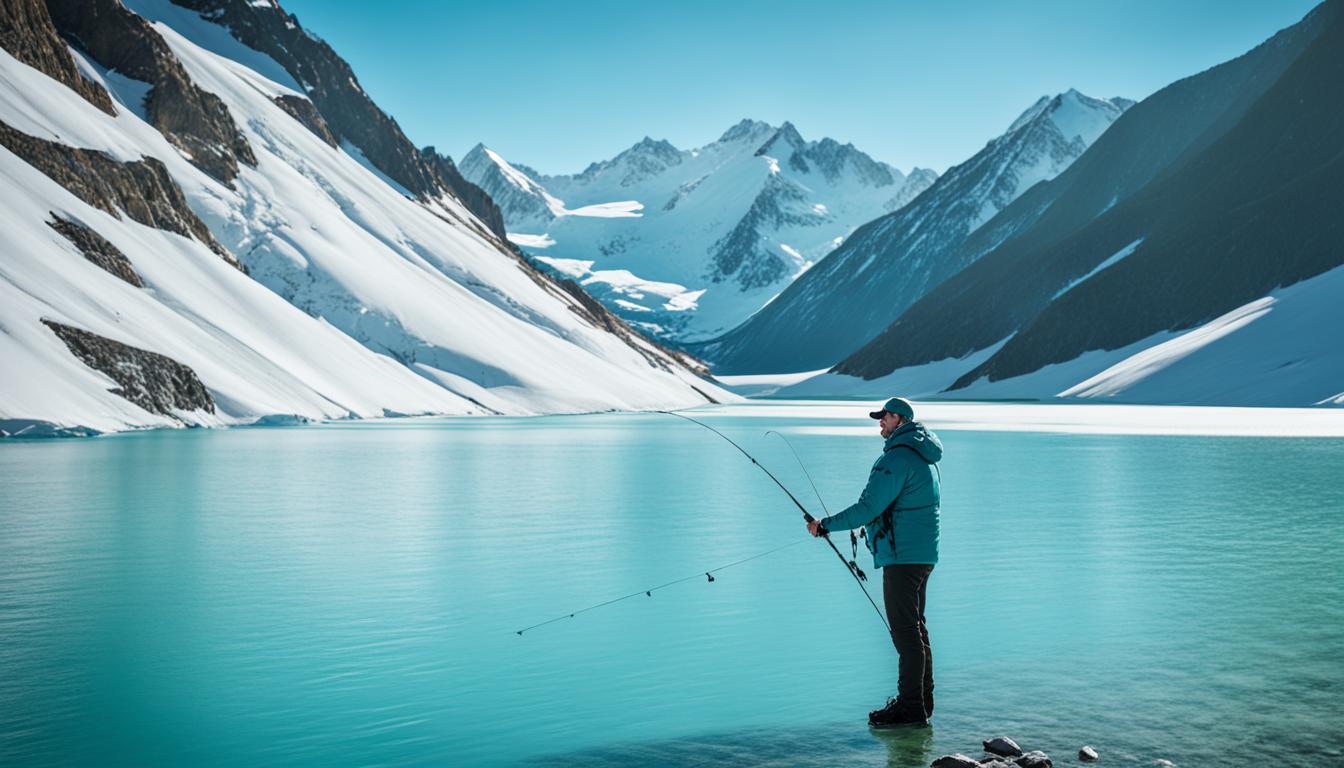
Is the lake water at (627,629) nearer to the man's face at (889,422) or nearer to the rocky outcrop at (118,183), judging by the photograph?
the man's face at (889,422)

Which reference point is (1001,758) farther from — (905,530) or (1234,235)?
(1234,235)

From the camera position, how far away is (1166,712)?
11.3 meters

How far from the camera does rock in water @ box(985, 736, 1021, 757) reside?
9.87 m

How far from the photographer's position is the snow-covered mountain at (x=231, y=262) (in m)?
66.1

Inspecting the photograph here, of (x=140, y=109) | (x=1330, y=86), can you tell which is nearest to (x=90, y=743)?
(x=140, y=109)

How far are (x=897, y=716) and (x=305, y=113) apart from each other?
→ 15708 centimetres

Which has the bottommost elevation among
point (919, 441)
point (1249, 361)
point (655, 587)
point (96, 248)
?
point (655, 587)

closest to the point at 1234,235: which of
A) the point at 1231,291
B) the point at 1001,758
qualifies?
the point at 1231,291

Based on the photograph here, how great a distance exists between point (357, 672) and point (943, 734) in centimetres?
633

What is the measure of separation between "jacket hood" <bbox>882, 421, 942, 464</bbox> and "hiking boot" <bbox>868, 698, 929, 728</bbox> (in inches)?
91.6

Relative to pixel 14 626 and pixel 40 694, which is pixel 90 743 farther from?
pixel 14 626

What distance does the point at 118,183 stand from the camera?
9100 centimetres

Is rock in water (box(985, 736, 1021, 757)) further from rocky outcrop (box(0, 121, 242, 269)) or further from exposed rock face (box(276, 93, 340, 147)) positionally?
exposed rock face (box(276, 93, 340, 147))

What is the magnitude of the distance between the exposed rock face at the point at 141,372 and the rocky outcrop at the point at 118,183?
24676 millimetres
